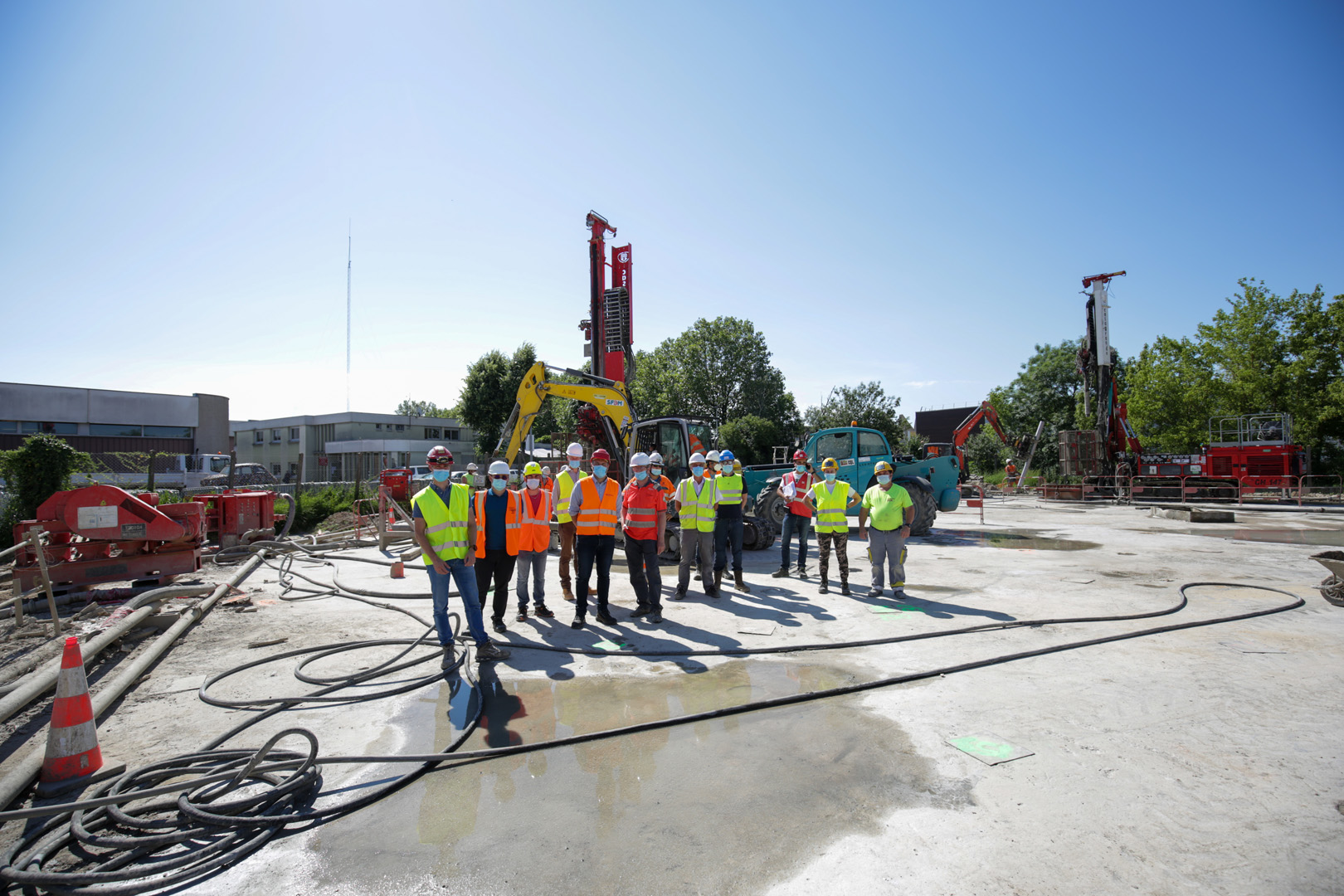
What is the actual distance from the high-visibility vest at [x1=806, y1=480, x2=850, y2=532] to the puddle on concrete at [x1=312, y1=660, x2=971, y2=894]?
13.1ft

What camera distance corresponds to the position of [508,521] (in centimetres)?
670

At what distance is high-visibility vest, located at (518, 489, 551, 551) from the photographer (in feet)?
24.5

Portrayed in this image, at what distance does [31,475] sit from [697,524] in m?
12.3

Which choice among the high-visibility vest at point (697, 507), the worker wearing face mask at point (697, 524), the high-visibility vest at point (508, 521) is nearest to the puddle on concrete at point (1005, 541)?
the worker wearing face mask at point (697, 524)

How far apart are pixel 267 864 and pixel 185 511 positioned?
825 centimetres

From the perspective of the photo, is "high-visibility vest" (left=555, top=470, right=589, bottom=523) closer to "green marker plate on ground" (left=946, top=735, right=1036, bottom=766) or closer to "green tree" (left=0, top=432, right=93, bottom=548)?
"green marker plate on ground" (left=946, top=735, right=1036, bottom=766)

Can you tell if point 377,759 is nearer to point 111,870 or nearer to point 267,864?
point 267,864

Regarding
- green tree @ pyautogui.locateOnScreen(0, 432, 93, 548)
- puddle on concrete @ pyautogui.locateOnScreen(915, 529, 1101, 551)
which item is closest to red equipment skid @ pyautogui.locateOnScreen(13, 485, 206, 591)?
green tree @ pyautogui.locateOnScreen(0, 432, 93, 548)

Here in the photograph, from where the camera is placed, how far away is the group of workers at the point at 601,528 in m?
5.91

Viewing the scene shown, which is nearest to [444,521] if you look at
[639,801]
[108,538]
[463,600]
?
[463,600]

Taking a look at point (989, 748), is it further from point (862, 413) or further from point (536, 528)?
point (862, 413)

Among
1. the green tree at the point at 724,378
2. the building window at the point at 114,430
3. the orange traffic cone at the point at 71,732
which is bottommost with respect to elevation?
the orange traffic cone at the point at 71,732

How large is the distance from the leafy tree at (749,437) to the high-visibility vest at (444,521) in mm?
27769

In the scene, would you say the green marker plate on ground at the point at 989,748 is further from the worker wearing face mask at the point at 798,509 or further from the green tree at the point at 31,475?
the green tree at the point at 31,475
